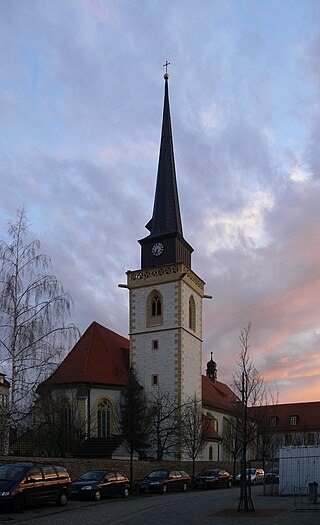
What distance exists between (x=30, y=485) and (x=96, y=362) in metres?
27.0

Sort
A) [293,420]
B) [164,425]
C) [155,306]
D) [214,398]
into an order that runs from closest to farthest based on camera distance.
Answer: [164,425] → [155,306] → [214,398] → [293,420]

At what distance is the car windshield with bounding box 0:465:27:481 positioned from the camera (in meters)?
19.8

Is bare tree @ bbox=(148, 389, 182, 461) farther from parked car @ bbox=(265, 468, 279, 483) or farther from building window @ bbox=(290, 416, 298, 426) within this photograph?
building window @ bbox=(290, 416, 298, 426)

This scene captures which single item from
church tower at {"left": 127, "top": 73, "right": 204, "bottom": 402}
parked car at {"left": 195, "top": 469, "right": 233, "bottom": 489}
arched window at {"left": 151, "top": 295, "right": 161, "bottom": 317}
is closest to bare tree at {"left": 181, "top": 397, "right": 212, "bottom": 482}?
church tower at {"left": 127, "top": 73, "right": 204, "bottom": 402}

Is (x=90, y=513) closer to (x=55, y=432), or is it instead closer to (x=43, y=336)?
(x=43, y=336)

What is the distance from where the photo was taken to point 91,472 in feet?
87.4

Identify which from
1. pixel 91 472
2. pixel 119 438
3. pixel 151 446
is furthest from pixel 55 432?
pixel 91 472

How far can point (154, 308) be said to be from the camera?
163ft

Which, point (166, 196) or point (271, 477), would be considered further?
point (166, 196)

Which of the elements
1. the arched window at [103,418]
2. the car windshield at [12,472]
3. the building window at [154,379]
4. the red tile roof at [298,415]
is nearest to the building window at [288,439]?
the red tile roof at [298,415]

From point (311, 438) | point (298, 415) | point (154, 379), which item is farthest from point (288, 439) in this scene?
point (154, 379)

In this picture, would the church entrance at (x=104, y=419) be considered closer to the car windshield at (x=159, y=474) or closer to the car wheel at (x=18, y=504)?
the car windshield at (x=159, y=474)

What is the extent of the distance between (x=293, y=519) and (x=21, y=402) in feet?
38.1

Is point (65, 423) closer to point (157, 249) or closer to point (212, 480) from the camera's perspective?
point (212, 480)
